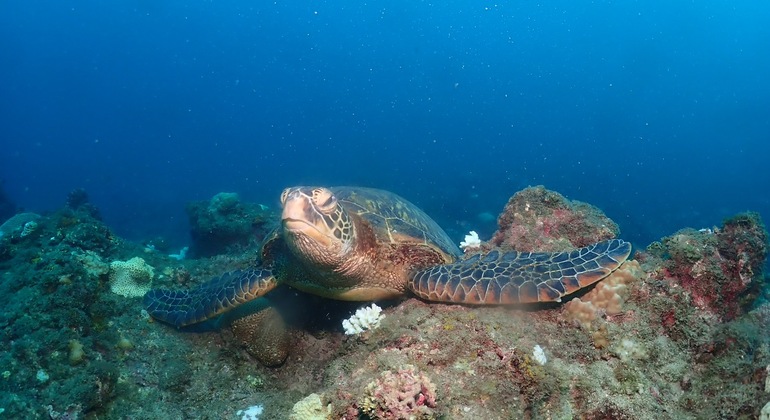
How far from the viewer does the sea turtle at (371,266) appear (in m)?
3.39

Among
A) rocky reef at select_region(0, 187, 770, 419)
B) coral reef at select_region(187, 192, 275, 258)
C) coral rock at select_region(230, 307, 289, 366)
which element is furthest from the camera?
coral reef at select_region(187, 192, 275, 258)

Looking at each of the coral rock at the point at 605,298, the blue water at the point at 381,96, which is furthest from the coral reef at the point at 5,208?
the coral rock at the point at 605,298

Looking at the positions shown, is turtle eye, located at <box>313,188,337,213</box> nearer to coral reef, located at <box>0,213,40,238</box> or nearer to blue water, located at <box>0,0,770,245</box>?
coral reef, located at <box>0,213,40,238</box>

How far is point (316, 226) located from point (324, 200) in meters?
0.24

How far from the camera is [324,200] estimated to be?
3.52 metres

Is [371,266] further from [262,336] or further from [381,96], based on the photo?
[381,96]

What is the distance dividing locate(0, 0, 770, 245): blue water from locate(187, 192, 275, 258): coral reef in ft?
104

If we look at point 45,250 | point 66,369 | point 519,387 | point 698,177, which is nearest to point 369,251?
point 519,387

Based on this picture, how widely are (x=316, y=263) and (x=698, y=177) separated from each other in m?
73.3

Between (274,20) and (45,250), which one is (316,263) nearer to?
(45,250)

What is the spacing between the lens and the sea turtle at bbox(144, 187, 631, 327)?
339 centimetres

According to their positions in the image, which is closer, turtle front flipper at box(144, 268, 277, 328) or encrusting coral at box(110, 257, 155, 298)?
turtle front flipper at box(144, 268, 277, 328)

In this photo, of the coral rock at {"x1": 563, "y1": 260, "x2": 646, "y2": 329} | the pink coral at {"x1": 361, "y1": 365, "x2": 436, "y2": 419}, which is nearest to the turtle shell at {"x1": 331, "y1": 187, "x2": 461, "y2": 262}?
the coral rock at {"x1": 563, "y1": 260, "x2": 646, "y2": 329}

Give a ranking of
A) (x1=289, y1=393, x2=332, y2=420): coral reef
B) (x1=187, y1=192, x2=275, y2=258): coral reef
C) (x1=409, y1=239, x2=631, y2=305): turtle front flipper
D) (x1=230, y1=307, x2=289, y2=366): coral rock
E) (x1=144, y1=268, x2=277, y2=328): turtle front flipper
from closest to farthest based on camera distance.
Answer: (x1=289, y1=393, x2=332, y2=420): coral reef < (x1=409, y1=239, x2=631, y2=305): turtle front flipper < (x1=144, y1=268, x2=277, y2=328): turtle front flipper < (x1=230, y1=307, x2=289, y2=366): coral rock < (x1=187, y1=192, x2=275, y2=258): coral reef
